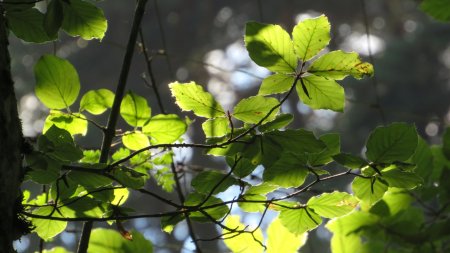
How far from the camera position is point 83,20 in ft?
2.21

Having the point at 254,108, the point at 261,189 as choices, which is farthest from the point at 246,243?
the point at 254,108

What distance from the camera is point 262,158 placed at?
0.60 m

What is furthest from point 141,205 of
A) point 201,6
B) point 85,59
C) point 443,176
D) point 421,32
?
point 443,176

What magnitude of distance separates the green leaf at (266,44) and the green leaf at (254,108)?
0.04m

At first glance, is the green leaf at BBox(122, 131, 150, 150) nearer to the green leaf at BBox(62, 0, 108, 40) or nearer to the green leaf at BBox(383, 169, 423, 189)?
the green leaf at BBox(62, 0, 108, 40)

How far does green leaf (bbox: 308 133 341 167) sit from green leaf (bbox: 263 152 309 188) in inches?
0.7

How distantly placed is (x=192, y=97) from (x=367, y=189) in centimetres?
23

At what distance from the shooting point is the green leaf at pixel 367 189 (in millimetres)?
669

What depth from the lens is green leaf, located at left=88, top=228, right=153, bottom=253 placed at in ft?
2.44

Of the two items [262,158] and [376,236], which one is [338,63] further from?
[376,236]

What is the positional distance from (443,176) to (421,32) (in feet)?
36.5

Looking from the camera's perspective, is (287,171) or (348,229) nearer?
(287,171)

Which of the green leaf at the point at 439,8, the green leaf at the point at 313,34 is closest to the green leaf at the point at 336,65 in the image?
the green leaf at the point at 313,34

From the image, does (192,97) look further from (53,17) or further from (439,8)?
(439,8)
